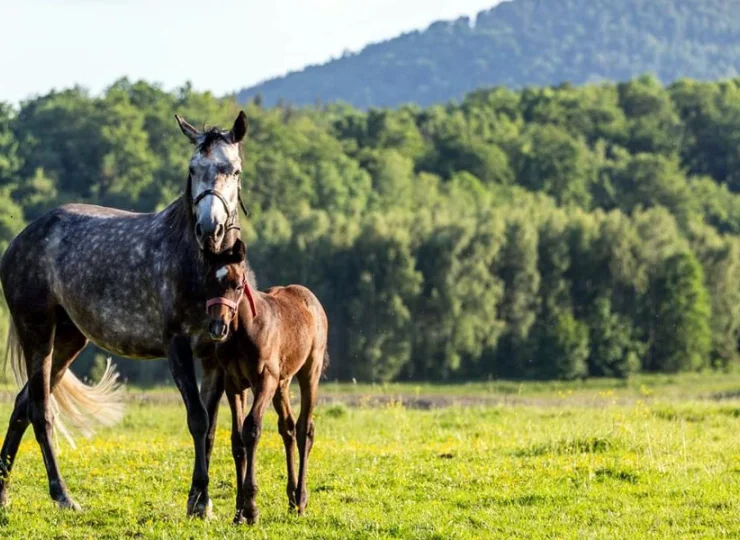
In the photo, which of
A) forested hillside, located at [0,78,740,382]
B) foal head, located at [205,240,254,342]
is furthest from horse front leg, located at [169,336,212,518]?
forested hillside, located at [0,78,740,382]

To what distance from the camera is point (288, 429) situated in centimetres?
1132

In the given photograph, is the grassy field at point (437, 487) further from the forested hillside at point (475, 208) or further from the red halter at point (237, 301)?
the forested hillside at point (475, 208)

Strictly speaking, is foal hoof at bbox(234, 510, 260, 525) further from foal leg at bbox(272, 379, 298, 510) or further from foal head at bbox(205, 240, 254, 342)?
foal head at bbox(205, 240, 254, 342)

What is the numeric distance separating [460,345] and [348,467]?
6051cm

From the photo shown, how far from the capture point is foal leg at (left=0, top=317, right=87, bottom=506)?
40.7 ft

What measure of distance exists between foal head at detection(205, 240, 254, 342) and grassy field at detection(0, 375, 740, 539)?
5.82 feet

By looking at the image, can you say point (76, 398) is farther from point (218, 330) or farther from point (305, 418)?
point (218, 330)

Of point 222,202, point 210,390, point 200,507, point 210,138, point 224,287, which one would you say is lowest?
point 200,507

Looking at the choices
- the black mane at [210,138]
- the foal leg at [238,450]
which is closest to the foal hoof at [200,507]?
the foal leg at [238,450]

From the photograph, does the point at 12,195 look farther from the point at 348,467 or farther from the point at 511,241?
the point at 348,467

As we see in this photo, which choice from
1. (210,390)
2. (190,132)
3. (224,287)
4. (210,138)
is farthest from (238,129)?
(210,390)

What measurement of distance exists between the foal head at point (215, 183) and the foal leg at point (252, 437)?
1.24 m

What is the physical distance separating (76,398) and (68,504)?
210 cm

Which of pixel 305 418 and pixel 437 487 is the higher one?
pixel 305 418
